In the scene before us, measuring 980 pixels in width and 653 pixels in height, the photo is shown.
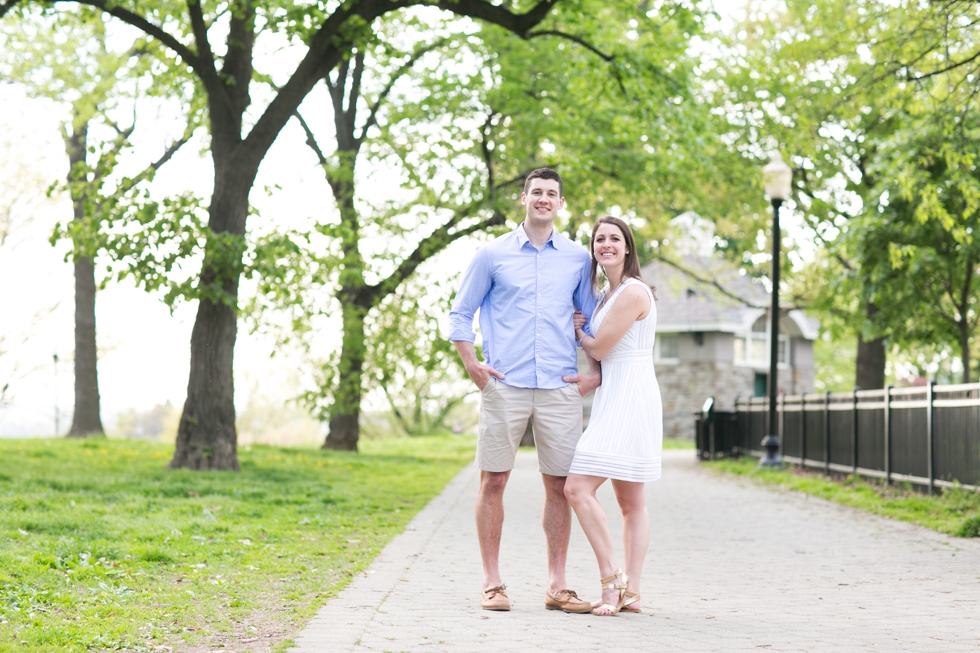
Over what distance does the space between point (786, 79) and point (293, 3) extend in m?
12.6

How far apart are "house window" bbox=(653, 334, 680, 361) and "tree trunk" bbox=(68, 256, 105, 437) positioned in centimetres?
2082

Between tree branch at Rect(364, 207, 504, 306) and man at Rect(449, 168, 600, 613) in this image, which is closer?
man at Rect(449, 168, 600, 613)

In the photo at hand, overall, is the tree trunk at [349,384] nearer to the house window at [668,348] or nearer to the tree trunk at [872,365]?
the tree trunk at [872,365]

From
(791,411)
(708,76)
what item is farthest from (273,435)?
(791,411)

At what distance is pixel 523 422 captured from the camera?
5.19 metres

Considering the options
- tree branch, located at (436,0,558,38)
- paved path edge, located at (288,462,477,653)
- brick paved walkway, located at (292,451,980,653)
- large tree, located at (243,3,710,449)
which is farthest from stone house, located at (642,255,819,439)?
paved path edge, located at (288,462,477,653)

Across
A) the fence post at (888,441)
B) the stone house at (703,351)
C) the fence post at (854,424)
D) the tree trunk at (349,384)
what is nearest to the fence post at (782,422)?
the fence post at (854,424)

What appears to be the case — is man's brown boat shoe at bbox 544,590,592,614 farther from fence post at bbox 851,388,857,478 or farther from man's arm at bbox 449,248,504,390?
fence post at bbox 851,388,857,478

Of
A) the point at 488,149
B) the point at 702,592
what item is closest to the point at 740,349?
the point at 488,149

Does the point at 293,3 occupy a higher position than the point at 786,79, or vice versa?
the point at 786,79

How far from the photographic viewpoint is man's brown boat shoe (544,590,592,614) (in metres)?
5.04

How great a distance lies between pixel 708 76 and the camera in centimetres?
2358

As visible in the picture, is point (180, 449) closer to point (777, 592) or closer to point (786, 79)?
point (777, 592)

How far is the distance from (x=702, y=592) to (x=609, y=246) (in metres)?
2.20
